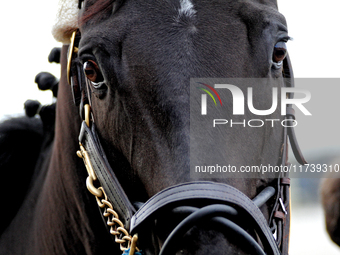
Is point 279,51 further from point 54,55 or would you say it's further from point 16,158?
point 16,158

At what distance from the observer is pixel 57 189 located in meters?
2.67

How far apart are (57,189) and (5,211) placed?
0.79m

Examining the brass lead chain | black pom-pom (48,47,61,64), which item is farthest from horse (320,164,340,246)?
black pom-pom (48,47,61,64)

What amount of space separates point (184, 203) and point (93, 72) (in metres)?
0.93

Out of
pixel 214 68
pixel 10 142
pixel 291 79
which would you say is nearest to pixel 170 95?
pixel 214 68

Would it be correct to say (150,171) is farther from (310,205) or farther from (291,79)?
(310,205)

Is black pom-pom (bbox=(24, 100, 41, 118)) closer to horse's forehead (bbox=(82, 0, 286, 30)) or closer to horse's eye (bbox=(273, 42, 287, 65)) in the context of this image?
horse's forehead (bbox=(82, 0, 286, 30))

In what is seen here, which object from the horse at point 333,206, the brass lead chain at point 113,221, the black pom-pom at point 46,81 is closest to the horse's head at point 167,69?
the brass lead chain at point 113,221

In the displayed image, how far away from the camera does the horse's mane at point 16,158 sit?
10.1ft

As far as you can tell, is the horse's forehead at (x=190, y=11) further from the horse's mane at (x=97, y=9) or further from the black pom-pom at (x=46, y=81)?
the black pom-pom at (x=46, y=81)

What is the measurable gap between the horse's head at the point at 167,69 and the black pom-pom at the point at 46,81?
1424 millimetres

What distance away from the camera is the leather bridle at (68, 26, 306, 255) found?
142cm

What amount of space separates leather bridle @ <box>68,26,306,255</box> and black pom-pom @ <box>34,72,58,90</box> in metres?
0.98

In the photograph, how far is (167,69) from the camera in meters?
1.65
